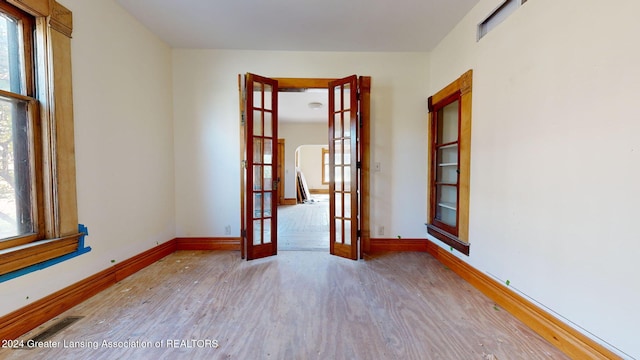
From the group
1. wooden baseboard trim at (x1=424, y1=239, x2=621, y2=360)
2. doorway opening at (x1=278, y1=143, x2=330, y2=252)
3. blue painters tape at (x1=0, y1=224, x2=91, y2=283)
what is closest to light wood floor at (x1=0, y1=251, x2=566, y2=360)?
wooden baseboard trim at (x1=424, y1=239, x2=621, y2=360)

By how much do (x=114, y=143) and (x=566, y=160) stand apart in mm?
3655

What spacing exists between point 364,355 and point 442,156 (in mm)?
2537

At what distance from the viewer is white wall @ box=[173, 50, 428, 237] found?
3.22 meters

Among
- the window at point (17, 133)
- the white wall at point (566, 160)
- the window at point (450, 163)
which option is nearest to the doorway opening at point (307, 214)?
the window at point (450, 163)

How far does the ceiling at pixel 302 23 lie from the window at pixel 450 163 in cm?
72

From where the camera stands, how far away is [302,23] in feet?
8.47

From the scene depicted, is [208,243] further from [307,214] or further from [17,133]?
[307,214]

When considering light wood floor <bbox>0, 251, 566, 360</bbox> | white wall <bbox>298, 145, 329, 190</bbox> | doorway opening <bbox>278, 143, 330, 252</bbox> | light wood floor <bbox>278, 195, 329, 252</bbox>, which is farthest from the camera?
white wall <bbox>298, 145, 329, 190</bbox>

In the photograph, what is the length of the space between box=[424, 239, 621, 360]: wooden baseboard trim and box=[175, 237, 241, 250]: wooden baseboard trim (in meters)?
2.82

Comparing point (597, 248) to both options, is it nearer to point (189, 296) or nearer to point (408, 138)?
point (408, 138)

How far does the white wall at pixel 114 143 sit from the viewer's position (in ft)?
6.53

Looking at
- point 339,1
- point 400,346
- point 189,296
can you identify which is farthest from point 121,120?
point 400,346

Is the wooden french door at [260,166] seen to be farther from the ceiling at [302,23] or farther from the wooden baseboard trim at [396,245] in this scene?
the wooden baseboard trim at [396,245]

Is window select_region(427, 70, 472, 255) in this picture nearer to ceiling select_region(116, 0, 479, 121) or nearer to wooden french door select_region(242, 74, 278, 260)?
ceiling select_region(116, 0, 479, 121)
